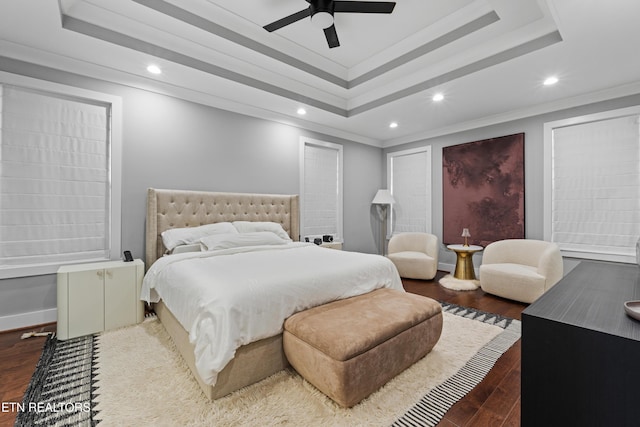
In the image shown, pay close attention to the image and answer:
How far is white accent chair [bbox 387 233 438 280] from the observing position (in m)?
4.31

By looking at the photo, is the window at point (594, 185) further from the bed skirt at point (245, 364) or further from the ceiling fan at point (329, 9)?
the bed skirt at point (245, 364)

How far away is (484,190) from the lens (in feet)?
14.6

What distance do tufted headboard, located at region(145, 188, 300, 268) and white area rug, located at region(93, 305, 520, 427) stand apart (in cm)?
121

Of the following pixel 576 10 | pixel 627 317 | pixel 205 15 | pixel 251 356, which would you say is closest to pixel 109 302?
pixel 251 356

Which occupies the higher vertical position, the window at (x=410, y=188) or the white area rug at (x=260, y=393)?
the window at (x=410, y=188)

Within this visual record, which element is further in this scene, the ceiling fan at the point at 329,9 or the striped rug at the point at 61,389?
the ceiling fan at the point at 329,9

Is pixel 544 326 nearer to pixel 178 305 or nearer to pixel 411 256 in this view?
pixel 178 305

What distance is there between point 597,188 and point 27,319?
A: 21.1ft

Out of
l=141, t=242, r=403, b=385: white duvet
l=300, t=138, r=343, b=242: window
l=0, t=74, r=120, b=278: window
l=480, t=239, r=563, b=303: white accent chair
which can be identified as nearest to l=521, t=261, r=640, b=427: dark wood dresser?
l=141, t=242, r=403, b=385: white duvet

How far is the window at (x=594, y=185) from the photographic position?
334 centimetres

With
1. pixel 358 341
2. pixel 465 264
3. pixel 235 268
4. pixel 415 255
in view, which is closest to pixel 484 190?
pixel 465 264

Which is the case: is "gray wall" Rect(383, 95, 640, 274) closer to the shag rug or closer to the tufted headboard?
the shag rug

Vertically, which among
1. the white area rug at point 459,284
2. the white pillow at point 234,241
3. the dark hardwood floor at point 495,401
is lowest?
the dark hardwood floor at point 495,401

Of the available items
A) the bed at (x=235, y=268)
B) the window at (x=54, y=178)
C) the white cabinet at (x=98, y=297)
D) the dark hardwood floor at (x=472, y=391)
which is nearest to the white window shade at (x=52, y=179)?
the window at (x=54, y=178)
